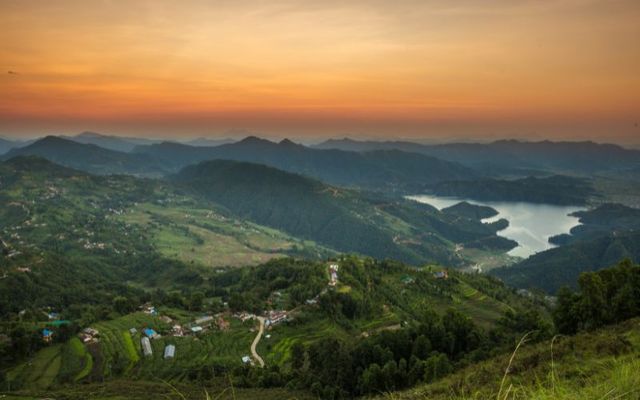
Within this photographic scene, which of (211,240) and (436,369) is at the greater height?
(436,369)

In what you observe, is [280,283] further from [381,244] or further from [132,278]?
[381,244]

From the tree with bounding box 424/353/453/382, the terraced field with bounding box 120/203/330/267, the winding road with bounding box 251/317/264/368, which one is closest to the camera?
the tree with bounding box 424/353/453/382

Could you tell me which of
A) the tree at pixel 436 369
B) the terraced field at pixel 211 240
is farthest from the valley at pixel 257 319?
the terraced field at pixel 211 240

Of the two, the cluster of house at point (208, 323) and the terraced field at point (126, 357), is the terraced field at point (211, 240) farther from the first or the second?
the terraced field at point (126, 357)

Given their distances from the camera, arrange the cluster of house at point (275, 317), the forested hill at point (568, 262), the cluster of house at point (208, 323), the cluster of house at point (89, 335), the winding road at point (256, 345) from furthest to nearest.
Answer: the forested hill at point (568, 262) < the cluster of house at point (275, 317) < the cluster of house at point (208, 323) < the cluster of house at point (89, 335) < the winding road at point (256, 345)

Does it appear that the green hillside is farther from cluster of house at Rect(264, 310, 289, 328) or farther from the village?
cluster of house at Rect(264, 310, 289, 328)

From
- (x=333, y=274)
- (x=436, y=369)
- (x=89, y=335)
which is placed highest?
(x=436, y=369)

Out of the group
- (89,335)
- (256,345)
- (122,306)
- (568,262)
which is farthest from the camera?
(568,262)

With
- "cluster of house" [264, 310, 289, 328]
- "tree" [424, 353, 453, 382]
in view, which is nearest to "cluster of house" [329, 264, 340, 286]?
"cluster of house" [264, 310, 289, 328]

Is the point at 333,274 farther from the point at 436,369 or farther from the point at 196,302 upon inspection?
the point at 436,369

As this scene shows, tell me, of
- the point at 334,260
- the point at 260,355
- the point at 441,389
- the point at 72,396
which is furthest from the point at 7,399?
the point at 334,260

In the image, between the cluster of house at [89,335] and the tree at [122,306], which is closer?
the cluster of house at [89,335]

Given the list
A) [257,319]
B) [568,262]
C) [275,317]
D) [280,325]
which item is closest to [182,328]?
[257,319]
